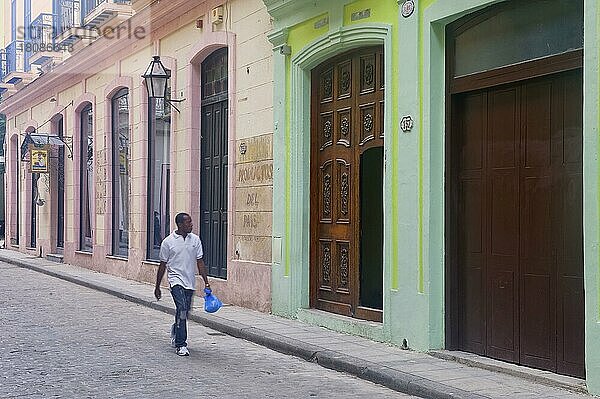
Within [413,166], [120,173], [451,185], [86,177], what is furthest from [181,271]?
[86,177]

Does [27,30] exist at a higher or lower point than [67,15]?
higher

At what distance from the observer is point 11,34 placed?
33.4m

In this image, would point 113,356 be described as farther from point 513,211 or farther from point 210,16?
point 210,16

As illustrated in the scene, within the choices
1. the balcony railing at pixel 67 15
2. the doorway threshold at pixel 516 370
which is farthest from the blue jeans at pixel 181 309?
the balcony railing at pixel 67 15

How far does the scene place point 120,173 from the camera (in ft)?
68.8

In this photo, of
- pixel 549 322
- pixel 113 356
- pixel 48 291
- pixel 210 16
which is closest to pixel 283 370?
pixel 113 356

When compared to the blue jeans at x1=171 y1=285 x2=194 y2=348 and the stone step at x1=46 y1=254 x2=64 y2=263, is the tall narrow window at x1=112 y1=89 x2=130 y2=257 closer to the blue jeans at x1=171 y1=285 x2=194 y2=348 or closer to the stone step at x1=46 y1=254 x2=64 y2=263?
the stone step at x1=46 y1=254 x2=64 y2=263

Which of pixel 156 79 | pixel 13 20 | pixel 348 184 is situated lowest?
pixel 348 184

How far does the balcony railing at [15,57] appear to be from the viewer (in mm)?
31452

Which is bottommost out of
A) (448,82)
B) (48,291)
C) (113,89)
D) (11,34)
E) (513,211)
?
(48,291)

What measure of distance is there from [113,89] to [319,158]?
988 centimetres

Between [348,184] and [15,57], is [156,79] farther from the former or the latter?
[15,57]

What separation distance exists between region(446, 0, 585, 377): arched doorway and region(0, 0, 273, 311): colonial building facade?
444cm

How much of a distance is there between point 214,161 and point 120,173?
5.63 metres
